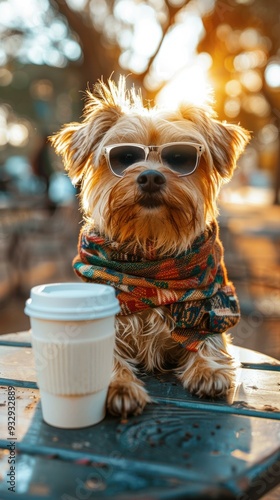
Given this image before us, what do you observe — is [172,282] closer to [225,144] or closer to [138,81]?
[225,144]

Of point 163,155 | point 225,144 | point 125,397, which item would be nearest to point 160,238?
point 163,155

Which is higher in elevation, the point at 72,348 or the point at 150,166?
the point at 150,166

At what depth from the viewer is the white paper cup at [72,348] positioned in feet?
5.33

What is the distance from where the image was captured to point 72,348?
5.34 ft

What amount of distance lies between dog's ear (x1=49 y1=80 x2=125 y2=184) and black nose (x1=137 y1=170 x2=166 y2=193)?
414mm

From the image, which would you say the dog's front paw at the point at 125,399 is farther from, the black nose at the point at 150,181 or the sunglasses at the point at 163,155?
the sunglasses at the point at 163,155

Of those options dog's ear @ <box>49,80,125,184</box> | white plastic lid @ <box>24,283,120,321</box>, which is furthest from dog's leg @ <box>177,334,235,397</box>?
dog's ear @ <box>49,80,125,184</box>

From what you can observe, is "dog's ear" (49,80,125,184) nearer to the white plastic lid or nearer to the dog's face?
the dog's face

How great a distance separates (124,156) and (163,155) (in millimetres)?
163

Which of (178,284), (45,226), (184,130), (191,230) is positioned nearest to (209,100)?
(184,130)

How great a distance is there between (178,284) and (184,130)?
0.67 meters

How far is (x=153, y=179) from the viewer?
2203 mm

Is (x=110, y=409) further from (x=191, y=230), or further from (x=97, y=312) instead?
(x=191, y=230)

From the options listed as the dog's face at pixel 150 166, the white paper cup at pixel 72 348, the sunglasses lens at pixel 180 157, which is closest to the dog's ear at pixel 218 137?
the dog's face at pixel 150 166
